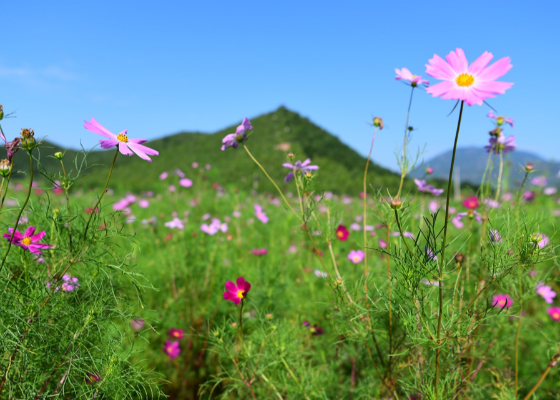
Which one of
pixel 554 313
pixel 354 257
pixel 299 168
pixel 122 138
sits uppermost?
pixel 122 138

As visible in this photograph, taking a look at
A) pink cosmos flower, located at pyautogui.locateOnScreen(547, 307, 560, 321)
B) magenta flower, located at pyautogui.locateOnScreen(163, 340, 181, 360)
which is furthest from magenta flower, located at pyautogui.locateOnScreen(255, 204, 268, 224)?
pink cosmos flower, located at pyautogui.locateOnScreen(547, 307, 560, 321)

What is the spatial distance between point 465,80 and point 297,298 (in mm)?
2019

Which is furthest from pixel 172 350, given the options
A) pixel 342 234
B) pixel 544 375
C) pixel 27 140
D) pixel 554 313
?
pixel 554 313

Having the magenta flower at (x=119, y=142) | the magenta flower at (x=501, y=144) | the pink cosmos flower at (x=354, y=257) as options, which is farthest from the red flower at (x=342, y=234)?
the magenta flower at (x=119, y=142)

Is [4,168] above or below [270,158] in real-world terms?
above

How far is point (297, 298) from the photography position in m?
2.52

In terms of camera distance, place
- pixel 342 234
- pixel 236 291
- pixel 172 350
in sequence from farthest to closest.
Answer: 1. pixel 342 234
2. pixel 172 350
3. pixel 236 291

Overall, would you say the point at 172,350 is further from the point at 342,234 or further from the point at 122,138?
the point at 122,138

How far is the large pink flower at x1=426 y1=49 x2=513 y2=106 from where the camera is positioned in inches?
27.3

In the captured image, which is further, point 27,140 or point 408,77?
point 408,77

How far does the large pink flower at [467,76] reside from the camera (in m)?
0.69

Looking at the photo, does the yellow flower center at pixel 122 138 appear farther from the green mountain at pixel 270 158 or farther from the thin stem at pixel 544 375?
the green mountain at pixel 270 158

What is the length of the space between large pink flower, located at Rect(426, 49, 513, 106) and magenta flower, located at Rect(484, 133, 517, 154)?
0.85m

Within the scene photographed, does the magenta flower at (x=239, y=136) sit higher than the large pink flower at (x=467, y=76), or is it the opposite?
the large pink flower at (x=467, y=76)
